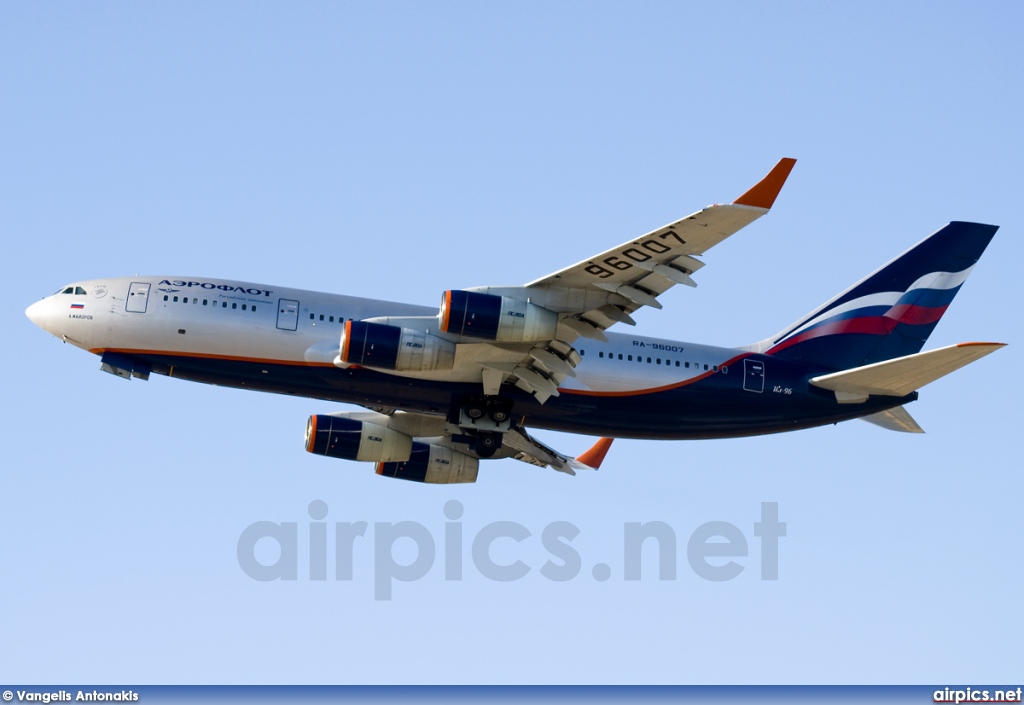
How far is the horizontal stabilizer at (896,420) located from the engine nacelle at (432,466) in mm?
12854

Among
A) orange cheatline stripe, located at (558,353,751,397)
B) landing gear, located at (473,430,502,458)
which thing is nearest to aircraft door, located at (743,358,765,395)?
orange cheatline stripe, located at (558,353,751,397)

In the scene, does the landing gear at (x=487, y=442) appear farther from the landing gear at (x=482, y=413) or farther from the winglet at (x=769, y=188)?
the winglet at (x=769, y=188)

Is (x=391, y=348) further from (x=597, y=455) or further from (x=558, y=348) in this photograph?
(x=597, y=455)

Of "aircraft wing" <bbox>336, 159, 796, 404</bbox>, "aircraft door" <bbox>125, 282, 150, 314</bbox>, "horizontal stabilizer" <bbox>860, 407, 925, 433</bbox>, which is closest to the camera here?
"aircraft wing" <bbox>336, 159, 796, 404</bbox>

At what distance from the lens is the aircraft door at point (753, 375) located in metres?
39.2

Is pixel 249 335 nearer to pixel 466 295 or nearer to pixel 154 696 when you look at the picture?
pixel 466 295

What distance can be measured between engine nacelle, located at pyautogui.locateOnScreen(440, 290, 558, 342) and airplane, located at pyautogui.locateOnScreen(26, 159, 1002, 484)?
0.13ft

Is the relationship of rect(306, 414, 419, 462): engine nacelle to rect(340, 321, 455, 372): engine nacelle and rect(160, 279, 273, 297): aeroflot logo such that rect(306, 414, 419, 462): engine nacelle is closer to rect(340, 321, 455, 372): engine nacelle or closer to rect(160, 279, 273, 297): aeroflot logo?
rect(160, 279, 273, 297): aeroflot logo

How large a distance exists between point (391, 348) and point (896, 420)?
15.7 m

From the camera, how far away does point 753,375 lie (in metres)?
39.3

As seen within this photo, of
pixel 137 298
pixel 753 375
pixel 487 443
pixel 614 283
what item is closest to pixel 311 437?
pixel 487 443

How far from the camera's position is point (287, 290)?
3728cm

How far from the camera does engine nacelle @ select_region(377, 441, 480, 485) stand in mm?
44281

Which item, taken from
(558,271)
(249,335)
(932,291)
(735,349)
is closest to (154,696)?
(249,335)
